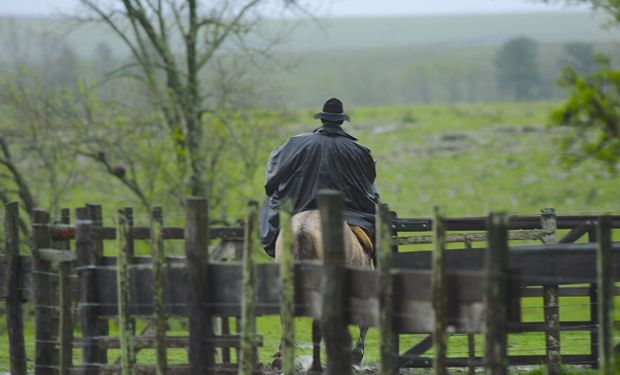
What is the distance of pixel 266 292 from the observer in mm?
8656

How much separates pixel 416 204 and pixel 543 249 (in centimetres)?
5026

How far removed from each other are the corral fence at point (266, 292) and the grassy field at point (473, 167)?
31552 mm

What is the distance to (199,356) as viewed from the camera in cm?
888

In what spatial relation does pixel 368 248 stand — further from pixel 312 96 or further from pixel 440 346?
pixel 312 96

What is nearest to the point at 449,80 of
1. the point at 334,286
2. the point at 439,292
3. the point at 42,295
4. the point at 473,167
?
the point at 473,167

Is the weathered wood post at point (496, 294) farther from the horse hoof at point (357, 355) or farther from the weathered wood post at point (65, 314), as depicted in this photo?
the horse hoof at point (357, 355)

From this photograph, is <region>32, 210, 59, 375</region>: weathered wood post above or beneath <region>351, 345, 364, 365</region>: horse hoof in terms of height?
above

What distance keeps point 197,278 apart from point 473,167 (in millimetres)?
56484

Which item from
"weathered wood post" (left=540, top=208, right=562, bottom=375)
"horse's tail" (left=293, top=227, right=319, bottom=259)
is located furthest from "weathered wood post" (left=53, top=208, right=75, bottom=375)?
"weathered wood post" (left=540, top=208, right=562, bottom=375)

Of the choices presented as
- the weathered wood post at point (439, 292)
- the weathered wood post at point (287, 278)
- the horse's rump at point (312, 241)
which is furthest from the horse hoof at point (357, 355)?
the weathered wood post at point (439, 292)

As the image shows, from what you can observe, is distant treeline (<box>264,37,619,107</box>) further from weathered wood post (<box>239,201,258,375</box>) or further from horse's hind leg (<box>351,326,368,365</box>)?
weathered wood post (<box>239,201,258,375</box>)

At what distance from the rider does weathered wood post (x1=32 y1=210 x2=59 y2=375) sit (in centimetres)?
259

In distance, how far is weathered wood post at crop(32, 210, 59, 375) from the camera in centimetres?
1027

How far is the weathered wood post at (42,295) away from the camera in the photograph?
10.3 m
